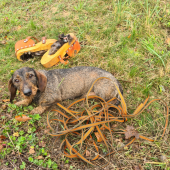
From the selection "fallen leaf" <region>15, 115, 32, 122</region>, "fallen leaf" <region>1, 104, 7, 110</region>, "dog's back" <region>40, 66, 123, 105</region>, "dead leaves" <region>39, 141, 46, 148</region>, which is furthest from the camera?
"dog's back" <region>40, 66, 123, 105</region>

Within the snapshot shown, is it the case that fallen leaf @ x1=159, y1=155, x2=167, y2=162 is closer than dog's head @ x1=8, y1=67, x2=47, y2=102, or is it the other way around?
fallen leaf @ x1=159, y1=155, x2=167, y2=162

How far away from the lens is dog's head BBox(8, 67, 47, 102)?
295 centimetres

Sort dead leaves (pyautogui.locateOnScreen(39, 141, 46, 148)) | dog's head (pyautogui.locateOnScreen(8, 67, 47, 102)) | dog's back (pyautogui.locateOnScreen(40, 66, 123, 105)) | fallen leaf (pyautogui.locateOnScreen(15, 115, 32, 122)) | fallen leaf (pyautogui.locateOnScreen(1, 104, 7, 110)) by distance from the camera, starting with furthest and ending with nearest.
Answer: dog's back (pyautogui.locateOnScreen(40, 66, 123, 105)), fallen leaf (pyautogui.locateOnScreen(1, 104, 7, 110)), fallen leaf (pyautogui.locateOnScreen(15, 115, 32, 122)), dog's head (pyautogui.locateOnScreen(8, 67, 47, 102)), dead leaves (pyautogui.locateOnScreen(39, 141, 46, 148))

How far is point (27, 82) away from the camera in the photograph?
9.86ft

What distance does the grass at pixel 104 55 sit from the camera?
276 cm

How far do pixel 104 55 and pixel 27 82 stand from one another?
101 inches

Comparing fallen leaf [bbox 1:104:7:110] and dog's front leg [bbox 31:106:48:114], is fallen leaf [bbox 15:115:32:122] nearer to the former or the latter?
dog's front leg [bbox 31:106:48:114]

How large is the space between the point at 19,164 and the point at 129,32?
4.59 meters

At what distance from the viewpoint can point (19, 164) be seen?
8.32 feet

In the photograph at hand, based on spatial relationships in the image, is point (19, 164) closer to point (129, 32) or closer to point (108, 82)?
point (108, 82)

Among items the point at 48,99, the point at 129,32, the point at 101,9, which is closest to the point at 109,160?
the point at 48,99

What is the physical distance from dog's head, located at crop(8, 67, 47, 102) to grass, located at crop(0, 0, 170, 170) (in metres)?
0.57

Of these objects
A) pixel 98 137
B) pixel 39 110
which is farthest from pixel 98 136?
pixel 39 110

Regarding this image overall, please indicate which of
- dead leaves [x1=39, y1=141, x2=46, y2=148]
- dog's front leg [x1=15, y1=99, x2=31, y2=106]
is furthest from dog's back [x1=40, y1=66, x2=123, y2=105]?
dead leaves [x1=39, y1=141, x2=46, y2=148]
